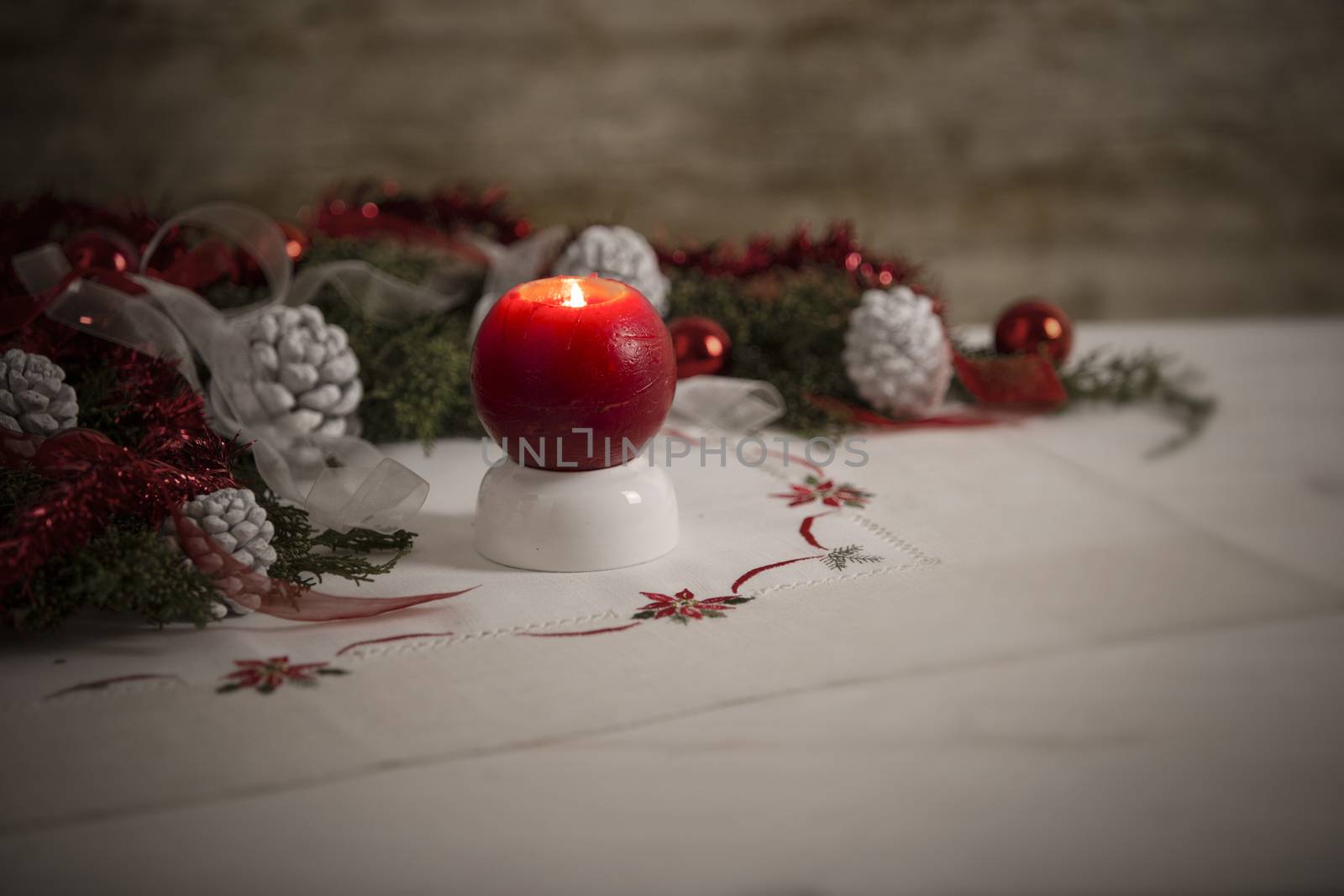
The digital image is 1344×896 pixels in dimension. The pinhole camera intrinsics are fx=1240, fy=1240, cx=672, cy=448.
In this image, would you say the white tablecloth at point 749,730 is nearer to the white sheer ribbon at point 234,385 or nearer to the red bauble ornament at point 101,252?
the white sheer ribbon at point 234,385

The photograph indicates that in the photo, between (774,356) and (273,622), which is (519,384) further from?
(774,356)

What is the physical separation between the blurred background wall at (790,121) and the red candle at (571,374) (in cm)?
150

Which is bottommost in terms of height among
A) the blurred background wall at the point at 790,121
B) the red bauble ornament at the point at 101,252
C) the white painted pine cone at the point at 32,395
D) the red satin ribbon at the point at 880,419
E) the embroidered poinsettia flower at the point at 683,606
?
the embroidered poinsettia flower at the point at 683,606

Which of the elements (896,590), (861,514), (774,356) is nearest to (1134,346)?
(774,356)

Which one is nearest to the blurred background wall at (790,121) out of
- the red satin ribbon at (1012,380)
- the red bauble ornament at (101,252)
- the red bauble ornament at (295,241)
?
the red bauble ornament at (295,241)

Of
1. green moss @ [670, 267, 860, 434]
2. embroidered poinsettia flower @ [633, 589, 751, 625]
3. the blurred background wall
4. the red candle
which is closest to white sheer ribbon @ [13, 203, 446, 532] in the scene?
the red candle

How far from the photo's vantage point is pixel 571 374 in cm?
90

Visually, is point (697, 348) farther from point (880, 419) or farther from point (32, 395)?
point (32, 395)

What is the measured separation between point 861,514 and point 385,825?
56 centimetres

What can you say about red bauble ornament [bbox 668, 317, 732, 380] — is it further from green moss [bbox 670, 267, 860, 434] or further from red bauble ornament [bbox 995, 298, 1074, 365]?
red bauble ornament [bbox 995, 298, 1074, 365]

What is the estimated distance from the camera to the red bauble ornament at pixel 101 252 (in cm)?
122

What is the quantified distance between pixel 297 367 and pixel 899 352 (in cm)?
60

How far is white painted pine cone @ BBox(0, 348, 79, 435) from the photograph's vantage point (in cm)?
90

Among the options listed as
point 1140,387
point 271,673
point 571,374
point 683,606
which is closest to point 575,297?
point 571,374
